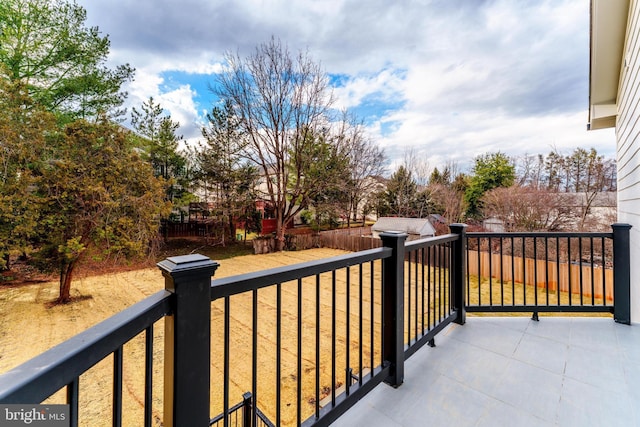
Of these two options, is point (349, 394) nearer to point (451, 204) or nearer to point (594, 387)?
point (594, 387)

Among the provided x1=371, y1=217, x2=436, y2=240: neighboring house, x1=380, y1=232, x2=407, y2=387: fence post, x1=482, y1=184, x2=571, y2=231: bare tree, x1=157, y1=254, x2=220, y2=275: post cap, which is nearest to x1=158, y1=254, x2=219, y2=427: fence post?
x1=157, y1=254, x2=220, y2=275: post cap

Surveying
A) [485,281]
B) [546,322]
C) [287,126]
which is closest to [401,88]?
[287,126]

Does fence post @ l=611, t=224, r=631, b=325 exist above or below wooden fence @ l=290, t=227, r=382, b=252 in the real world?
above

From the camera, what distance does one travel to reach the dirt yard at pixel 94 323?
3.54 m

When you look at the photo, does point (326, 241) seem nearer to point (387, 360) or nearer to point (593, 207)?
point (593, 207)

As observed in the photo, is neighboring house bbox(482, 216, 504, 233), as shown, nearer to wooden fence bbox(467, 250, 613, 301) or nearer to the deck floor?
wooden fence bbox(467, 250, 613, 301)

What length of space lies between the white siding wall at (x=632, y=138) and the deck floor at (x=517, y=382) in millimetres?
919

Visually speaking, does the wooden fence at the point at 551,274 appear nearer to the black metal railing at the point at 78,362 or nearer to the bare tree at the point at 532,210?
the bare tree at the point at 532,210

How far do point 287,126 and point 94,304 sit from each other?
9712 mm

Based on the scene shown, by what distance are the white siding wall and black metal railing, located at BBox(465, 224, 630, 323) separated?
0.86 ft

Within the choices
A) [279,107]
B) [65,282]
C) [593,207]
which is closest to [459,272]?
[65,282]

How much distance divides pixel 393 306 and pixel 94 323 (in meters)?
6.93

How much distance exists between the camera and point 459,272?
8.49 ft

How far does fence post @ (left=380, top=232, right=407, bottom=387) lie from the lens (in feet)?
5.80
